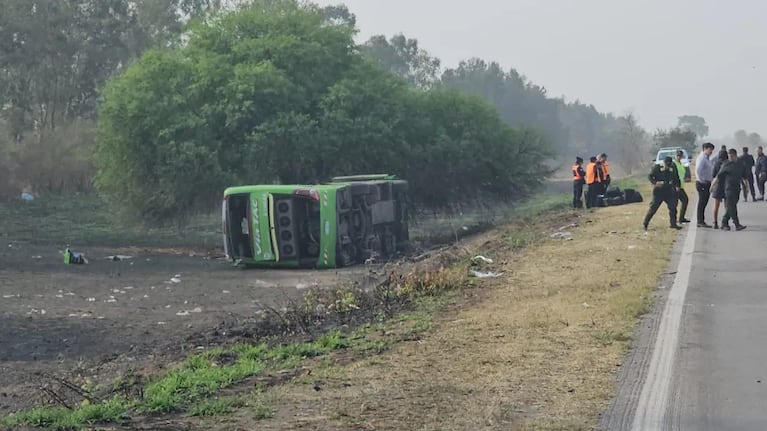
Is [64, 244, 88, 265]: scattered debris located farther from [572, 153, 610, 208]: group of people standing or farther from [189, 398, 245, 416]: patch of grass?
[189, 398, 245, 416]: patch of grass

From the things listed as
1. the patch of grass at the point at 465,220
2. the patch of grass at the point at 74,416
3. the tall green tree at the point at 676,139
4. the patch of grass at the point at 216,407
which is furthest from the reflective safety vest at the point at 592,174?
the tall green tree at the point at 676,139

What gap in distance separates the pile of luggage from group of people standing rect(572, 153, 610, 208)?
6.3 inches

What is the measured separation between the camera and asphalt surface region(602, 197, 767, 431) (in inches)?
298

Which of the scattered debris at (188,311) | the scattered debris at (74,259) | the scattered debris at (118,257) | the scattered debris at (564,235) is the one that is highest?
the scattered debris at (564,235)

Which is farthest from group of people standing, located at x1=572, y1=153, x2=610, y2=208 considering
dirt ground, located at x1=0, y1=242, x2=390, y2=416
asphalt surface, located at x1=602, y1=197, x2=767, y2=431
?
asphalt surface, located at x1=602, y1=197, x2=767, y2=431

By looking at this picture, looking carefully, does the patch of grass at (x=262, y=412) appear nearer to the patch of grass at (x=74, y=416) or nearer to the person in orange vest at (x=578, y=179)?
the patch of grass at (x=74, y=416)

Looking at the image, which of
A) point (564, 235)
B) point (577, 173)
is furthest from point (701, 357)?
point (577, 173)

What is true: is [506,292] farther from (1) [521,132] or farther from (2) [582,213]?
(1) [521,132]

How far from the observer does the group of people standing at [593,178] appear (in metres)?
33.0

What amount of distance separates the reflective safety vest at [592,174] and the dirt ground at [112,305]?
33.2 feet

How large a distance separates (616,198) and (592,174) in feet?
4.90

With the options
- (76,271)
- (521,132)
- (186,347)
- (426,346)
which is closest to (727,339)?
(426,346)

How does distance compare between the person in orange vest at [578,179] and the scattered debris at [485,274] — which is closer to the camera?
the scattered debris at [485,274]

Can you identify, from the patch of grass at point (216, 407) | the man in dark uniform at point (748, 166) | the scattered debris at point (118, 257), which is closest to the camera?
the patch of grass at point (216, 407)
